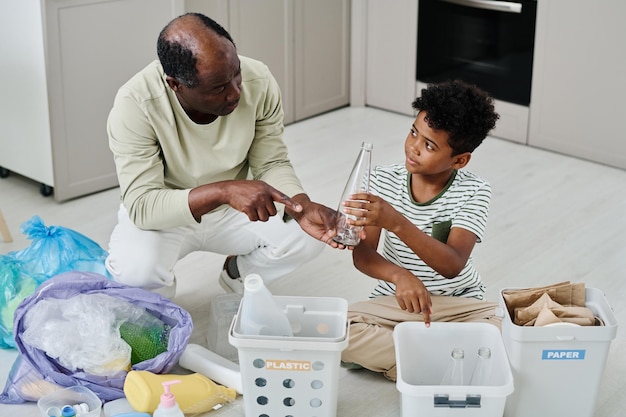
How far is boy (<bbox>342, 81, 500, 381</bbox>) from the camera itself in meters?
2.30

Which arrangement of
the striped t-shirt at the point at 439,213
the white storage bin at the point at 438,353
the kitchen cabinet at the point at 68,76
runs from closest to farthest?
the white storage bin at the point at 438,353 < the striped t-shirt at the point at 439,213 < the kitchen cabinet at the point at 68,76

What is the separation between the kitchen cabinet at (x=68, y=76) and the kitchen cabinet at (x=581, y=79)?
1470 millimetres

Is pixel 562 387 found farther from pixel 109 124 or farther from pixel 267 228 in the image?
pixel 109 124

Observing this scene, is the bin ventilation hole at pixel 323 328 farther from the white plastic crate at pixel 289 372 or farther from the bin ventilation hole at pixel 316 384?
the bin ventilation hole at pixel 316 384

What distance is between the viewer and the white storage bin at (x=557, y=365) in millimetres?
2178

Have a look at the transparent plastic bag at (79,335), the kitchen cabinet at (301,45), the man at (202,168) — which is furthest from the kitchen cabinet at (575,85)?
the transparent plastic bag at (79,335)

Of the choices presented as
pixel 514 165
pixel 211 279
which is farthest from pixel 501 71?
pixel 211 279

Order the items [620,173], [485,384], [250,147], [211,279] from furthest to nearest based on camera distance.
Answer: [620,173]
[211,279]
[250,147]
[485,384]

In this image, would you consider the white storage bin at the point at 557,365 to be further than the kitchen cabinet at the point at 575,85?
No

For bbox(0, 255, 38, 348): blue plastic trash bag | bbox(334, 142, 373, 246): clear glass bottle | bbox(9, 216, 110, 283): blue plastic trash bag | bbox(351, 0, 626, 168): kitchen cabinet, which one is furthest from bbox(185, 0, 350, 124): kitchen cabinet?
bbox(334, 142, 373, 246): clear glass bottle

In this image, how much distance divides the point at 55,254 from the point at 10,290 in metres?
0.18

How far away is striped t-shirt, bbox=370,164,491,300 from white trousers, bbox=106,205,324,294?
26 centimetres

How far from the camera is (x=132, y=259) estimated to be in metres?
2.51

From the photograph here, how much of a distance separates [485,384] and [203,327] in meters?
0.84
